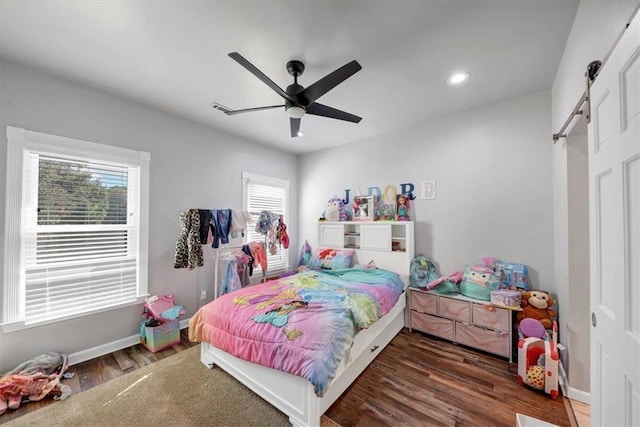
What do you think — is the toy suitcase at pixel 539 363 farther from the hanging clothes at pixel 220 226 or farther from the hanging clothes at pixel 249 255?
the hanging clothes at pixel 220 226

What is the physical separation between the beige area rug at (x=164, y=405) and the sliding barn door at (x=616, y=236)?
5.98 feet

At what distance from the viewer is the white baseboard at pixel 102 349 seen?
2.35 metres

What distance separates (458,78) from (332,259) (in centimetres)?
275

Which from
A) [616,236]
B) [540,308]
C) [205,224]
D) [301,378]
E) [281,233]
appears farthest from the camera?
[281,233]

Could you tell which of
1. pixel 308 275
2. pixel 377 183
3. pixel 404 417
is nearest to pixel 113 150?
pixel 308 275

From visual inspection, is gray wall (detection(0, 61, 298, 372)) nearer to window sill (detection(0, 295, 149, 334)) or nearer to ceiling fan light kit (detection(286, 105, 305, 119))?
window sill (detection(0, 295, 149, 334))

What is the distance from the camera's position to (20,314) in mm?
2107

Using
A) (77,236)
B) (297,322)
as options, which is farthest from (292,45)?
(77,236)

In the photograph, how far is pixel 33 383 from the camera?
6.23 feet

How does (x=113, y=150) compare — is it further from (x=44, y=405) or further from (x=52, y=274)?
(x=44, y=405)

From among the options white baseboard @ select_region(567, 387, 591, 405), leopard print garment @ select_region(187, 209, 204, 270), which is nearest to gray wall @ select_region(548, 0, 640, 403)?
white baseboard @ select_region(567, 387, 591, 405)

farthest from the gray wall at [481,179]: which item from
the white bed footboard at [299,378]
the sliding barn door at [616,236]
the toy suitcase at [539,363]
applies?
the sliding barn door at [616,236]

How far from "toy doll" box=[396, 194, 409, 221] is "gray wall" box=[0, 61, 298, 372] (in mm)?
2440

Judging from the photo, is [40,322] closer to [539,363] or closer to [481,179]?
[539,363]
